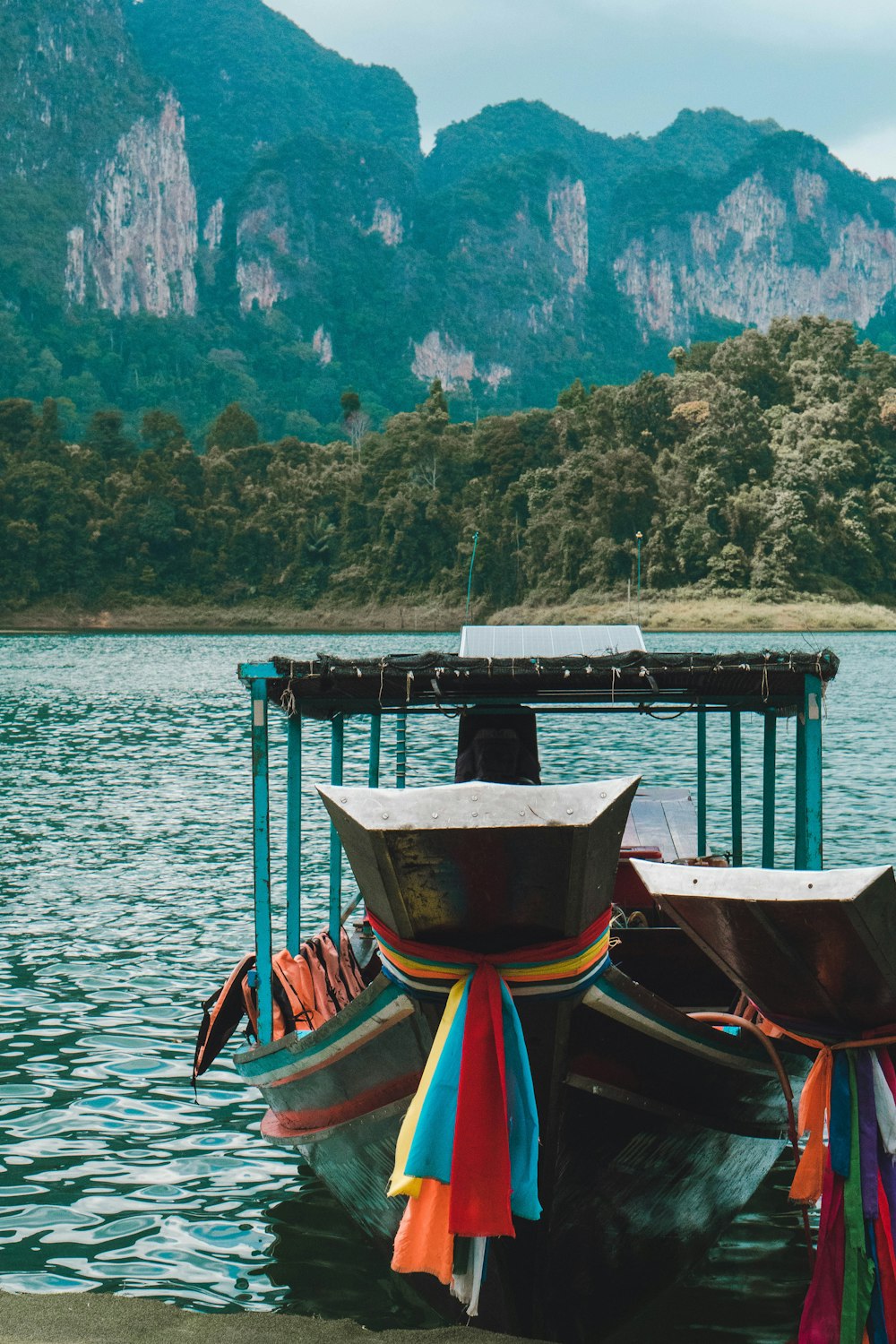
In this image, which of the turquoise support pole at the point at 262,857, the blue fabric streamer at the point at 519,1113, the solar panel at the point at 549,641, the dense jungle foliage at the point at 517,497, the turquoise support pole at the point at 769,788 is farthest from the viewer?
the dense jungle foliage at the point at 517,497

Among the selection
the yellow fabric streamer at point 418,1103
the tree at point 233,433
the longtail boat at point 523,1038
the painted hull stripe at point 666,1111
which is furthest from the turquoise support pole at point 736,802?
the tree at point 233,433

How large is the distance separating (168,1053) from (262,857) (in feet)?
10.7

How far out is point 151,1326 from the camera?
5.45 m

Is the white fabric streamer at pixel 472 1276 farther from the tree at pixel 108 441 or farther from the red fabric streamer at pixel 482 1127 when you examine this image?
the tree at pixel 108 441

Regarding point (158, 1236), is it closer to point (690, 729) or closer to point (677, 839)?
point (677, 839)

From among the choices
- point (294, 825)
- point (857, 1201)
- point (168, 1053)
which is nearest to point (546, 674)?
point (294, 825)

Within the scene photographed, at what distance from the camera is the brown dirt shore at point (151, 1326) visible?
5254mm

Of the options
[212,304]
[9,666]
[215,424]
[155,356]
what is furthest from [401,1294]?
[212,304]

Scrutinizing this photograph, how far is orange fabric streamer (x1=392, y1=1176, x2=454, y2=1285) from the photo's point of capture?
446 cm

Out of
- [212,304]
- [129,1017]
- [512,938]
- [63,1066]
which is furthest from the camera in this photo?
[212,304]

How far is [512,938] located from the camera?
4.60m

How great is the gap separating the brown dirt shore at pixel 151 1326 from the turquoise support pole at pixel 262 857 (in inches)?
67.1

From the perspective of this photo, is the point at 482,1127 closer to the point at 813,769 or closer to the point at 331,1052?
the point at 331,1052

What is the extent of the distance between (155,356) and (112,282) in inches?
485
